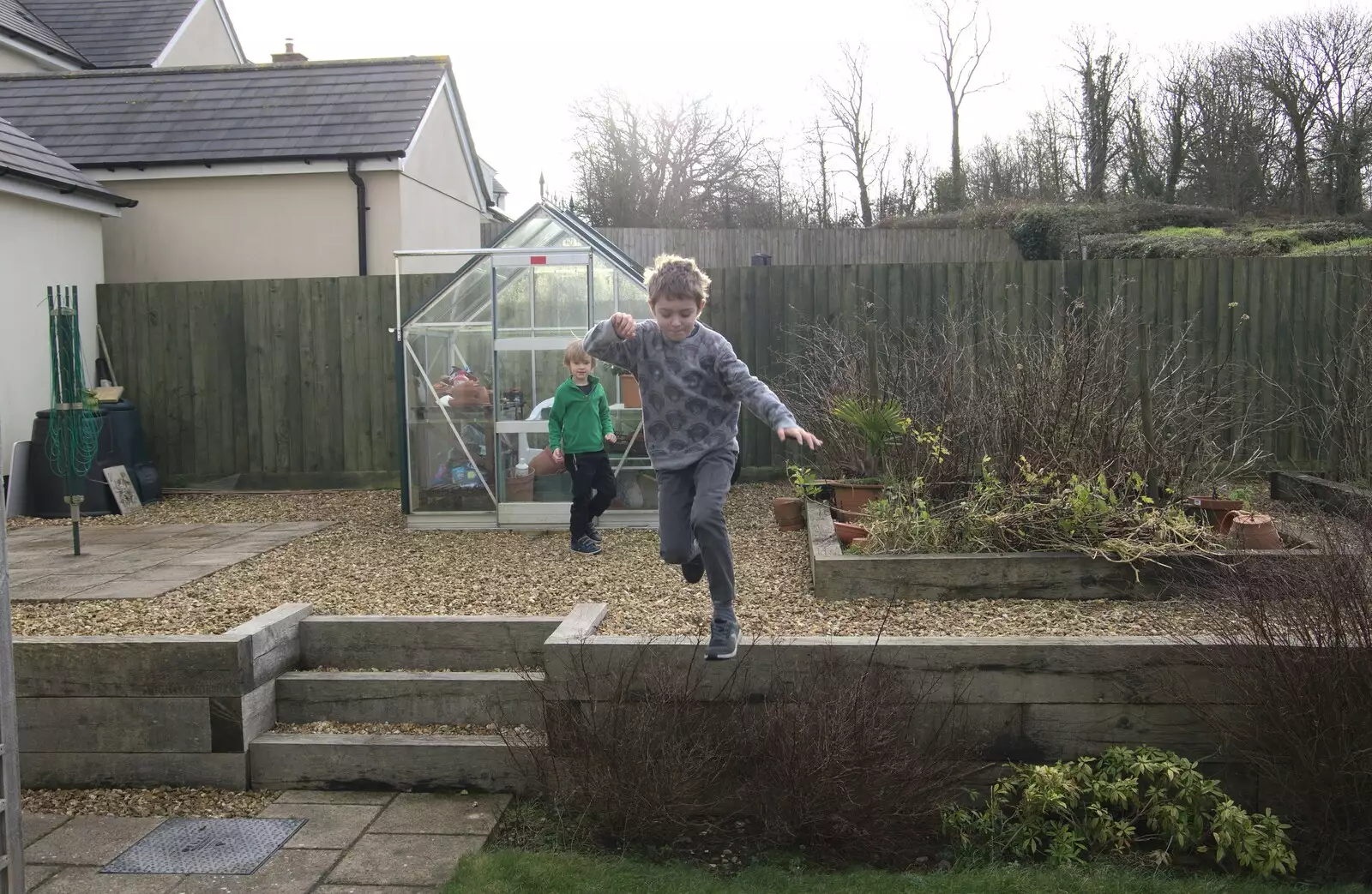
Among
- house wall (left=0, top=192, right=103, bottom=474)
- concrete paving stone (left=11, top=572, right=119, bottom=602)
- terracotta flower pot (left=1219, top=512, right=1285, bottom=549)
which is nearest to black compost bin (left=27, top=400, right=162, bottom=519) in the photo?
house wall (left=0, top=192, right=103, bottom=474)

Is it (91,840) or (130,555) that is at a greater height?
(130,555)

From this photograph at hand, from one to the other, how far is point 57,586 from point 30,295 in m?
5.07

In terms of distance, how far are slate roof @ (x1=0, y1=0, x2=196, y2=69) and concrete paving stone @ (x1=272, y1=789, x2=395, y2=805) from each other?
16.4 m

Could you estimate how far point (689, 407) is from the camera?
14.8 ft

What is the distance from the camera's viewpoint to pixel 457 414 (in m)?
8.36

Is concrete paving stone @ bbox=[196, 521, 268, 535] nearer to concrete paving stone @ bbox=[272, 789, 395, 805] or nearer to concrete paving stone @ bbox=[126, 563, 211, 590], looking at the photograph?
concrete paving stone @ bbox=[126, 563, 211, 590]

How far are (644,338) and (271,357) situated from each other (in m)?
7.67

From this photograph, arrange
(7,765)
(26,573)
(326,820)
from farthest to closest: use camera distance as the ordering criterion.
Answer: (26,573) < (326,820) < (7,765)

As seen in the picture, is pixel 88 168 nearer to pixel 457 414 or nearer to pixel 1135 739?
pixel 457 414

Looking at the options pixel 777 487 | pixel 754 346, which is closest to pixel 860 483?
pixel 777 487

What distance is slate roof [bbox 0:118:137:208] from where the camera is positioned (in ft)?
32.6

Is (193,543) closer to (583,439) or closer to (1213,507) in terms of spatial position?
(583,439)

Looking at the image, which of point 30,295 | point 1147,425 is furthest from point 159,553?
point 1147,425

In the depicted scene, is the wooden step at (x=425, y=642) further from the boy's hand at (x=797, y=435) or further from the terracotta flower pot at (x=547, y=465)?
the terracotta flower pot at (x=547, y=465)
